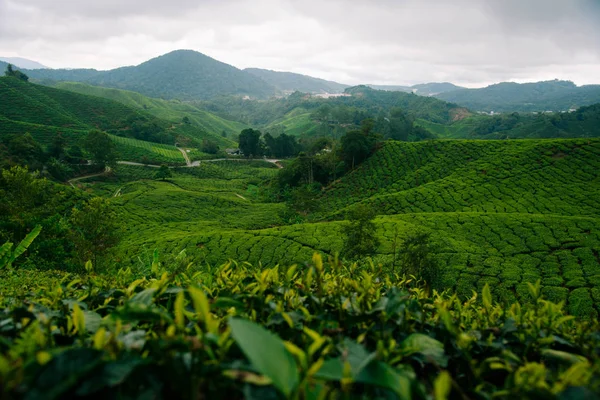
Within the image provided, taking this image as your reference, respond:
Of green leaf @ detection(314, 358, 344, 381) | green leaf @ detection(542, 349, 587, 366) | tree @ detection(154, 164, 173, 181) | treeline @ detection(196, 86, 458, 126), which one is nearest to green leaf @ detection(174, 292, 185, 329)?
green leaf @ detection(314, 358, 344, 381)

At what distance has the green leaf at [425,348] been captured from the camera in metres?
1.33

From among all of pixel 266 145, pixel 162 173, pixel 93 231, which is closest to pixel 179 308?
pixel 93 231

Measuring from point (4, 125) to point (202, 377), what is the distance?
254 feet

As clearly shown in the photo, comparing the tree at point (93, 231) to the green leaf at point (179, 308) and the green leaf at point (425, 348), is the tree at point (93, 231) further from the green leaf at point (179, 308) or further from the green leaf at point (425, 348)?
the green leaf at point (425, 348)

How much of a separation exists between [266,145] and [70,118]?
46244 millimetres

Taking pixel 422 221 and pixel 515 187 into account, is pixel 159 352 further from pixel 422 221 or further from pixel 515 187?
pixel 515 187

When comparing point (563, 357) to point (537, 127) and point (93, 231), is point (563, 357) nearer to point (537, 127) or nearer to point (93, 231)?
point (93, 231)

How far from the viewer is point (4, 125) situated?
185 ft

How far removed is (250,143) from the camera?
7438cm

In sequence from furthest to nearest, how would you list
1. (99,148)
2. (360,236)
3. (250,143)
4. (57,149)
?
(250,143), (99,148), (57,149), (360,236)

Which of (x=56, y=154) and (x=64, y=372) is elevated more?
(x=64, y=372)

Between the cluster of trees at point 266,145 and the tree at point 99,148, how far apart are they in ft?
92.7

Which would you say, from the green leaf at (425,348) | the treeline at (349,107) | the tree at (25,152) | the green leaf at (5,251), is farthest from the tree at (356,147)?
the treeline at (349,107)

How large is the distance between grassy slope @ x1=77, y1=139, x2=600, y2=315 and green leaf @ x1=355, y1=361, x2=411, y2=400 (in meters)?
4.27
